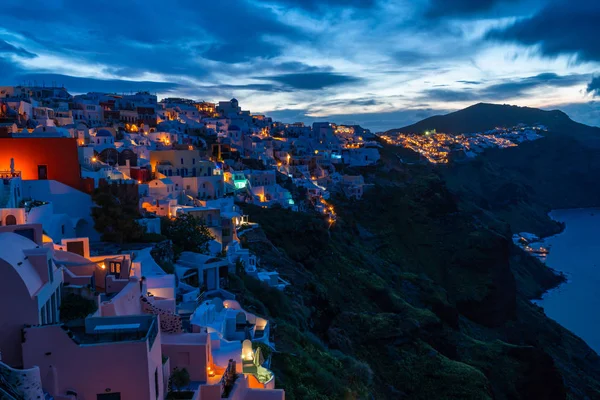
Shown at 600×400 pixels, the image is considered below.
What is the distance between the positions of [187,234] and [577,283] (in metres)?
52.1

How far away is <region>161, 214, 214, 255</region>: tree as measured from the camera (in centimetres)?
2100

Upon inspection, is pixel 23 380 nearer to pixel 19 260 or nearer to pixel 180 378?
pixel 19 260

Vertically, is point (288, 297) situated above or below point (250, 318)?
below

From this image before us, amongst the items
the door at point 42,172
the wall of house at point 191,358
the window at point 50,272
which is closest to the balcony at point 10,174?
the door at point 42,172

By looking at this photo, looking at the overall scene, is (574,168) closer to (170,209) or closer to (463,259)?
(463,259)

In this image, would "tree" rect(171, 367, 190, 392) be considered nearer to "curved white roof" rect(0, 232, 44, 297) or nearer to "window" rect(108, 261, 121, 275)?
"curved white roof" rect(0, 232, 44, 297)

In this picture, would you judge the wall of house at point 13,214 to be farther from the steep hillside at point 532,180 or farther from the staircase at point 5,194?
the steep hillside at point 532,180

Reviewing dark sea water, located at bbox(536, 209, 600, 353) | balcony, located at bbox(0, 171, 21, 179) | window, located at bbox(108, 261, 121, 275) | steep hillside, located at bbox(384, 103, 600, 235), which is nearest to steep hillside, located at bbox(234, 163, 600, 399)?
dark sea water, located at bbox(536, 209, 600, 353)

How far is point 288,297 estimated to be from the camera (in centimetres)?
2220

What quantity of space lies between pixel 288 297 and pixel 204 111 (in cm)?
5446

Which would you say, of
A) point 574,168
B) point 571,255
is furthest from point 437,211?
point 574,168

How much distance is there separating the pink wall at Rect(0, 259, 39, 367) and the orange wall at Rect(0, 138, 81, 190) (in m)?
11.7

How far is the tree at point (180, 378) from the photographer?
31.0 ft

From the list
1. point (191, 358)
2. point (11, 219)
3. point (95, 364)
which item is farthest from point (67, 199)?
point (95, 364)
